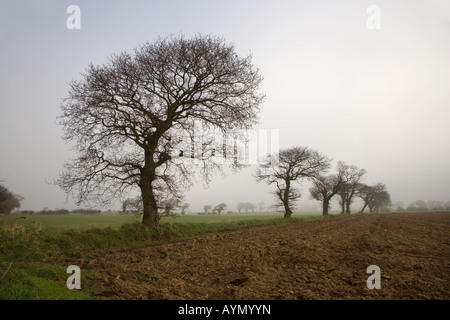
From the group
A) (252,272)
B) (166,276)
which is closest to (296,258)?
(252,272)

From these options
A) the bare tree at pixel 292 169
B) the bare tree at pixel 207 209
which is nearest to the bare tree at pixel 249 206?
the bare tree at pixel 207 209

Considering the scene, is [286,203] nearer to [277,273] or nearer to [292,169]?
[292,169]

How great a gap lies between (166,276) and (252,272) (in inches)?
86.6

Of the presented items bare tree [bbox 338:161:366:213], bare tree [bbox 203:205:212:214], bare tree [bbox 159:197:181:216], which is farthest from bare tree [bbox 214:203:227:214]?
bare tree [bbox 159:197:181:216]

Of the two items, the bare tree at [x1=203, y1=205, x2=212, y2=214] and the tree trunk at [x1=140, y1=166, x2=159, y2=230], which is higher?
the tree trunk at [x1=140, y1=166, x2=159, y2=230]

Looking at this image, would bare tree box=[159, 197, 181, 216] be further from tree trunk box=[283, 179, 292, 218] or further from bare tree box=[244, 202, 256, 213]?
bare tree box=[244, 202, 256, 213]

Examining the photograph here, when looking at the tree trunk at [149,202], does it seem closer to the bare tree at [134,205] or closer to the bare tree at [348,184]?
the bare tree at [134,205]

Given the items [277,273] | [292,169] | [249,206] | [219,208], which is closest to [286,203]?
[292,169]

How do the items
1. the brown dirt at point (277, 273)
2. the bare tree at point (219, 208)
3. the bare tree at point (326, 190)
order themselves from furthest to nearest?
the bare tree at point (219, 208), the bare tree at point (326, 190), the brown dirt at point (277, 273)

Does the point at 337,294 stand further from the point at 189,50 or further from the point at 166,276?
the point at 189,50

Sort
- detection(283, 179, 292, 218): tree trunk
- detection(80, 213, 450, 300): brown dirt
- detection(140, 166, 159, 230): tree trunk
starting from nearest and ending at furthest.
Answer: detection(80, 213, 450, 300): brown dirt → detection(140, 166, 159, 230): tree trunk → detection(283, 179, 292, 218): tree trunk

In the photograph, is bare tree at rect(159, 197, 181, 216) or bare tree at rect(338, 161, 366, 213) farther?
bare tree at rect(338, 161, 366, 213)
